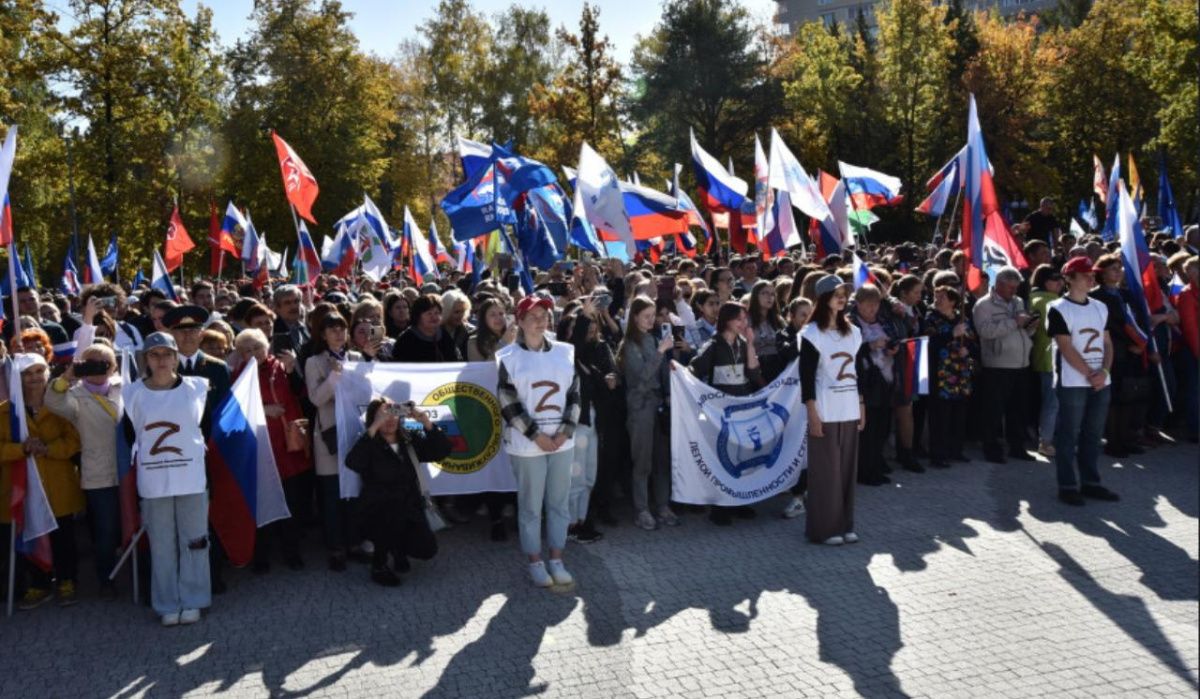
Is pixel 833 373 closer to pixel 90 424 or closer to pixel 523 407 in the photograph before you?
pixel 523 407

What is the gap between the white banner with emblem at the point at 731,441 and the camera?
8281 millimetres

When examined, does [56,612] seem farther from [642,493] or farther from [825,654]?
[825,654]

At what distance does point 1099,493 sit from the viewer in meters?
8.56

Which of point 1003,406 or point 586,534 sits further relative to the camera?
point 1003,406

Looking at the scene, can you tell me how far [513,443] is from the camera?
6.95 m

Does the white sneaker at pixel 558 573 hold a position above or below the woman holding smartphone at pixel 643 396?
below

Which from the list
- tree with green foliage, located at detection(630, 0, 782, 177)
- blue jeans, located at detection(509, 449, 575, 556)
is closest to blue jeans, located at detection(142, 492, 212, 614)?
blue jeans, located at detection(509, 449, 575, 556)

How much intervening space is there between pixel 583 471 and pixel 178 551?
112 inches

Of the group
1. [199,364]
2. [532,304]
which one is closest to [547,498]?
[532,304]

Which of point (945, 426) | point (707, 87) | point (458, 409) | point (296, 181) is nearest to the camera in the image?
point (458, 409)

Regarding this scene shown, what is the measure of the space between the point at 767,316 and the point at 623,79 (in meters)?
33.9

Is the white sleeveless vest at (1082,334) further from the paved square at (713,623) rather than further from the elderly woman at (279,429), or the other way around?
the elderly woman at (279,429)

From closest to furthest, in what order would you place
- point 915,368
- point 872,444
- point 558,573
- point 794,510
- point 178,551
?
point 178,551 → point 558,573 → point 794,510 → point 872,444 → point 915,368

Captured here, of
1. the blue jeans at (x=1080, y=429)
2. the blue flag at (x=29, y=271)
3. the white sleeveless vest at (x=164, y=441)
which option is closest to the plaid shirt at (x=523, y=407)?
the white sleeveless vest at (x=164, y=441)
